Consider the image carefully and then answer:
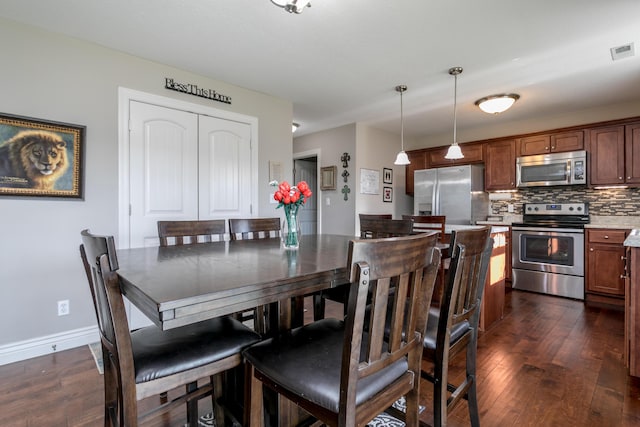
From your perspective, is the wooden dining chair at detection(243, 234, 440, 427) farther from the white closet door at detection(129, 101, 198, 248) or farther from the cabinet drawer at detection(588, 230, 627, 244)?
the cabinet drawer at detection(588, 230, 627, 244)

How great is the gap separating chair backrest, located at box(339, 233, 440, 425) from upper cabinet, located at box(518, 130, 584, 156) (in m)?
4.16

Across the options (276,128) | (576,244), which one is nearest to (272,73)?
(276,128)

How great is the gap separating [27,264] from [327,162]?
151 inches

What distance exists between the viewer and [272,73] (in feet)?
10.1

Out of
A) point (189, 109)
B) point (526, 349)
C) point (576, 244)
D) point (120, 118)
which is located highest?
point (189, 109)

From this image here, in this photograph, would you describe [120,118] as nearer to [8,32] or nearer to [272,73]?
[8,32]

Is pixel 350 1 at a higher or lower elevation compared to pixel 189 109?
higher

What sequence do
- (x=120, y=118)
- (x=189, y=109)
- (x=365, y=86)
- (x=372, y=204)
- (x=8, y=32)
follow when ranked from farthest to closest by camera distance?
(x=372, y=204) < (x=365, y=86) < (x=189, y=109) < (x=120, y=118) < (x=8, y=32)

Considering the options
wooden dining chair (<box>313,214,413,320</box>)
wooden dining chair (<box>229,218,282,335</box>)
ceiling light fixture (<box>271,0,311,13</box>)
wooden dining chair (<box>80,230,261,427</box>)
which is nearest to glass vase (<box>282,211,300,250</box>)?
wooden dining chair (<box>313,214,413,320</box>)

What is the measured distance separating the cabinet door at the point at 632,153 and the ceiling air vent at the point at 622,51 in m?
1.35

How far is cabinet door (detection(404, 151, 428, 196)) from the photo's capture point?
530 cm

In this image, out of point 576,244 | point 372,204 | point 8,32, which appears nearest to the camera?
point 8,32

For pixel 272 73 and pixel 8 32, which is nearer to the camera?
pixel 8 32

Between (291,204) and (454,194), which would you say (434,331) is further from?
(454,194)
